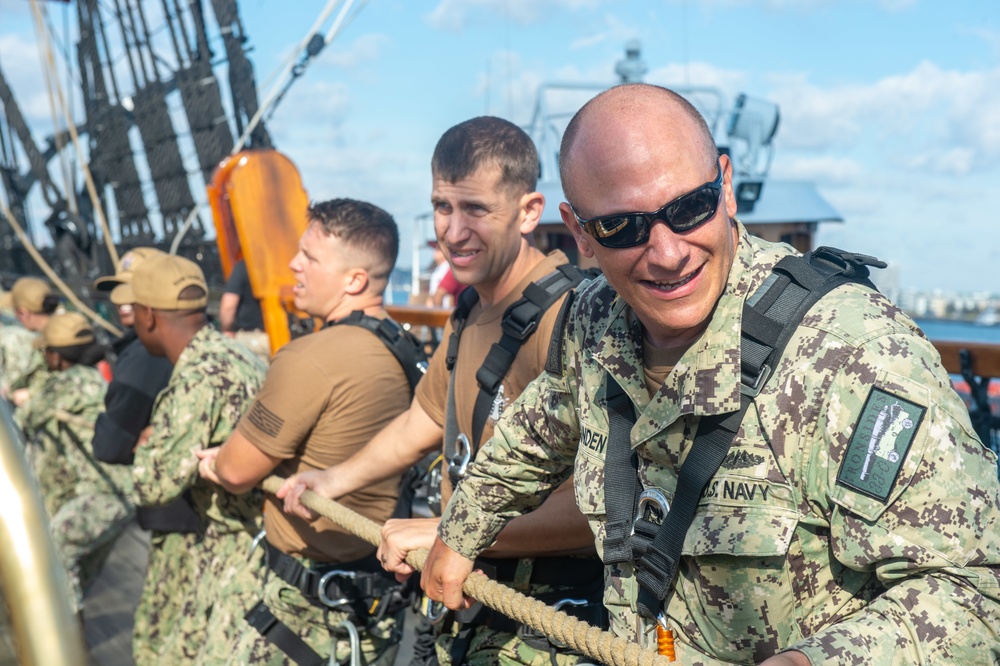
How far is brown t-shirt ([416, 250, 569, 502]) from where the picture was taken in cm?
244

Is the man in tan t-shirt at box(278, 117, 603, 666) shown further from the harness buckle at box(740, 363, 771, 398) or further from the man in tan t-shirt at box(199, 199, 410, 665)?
the harness buckle at box(740, 363, 771, 398)

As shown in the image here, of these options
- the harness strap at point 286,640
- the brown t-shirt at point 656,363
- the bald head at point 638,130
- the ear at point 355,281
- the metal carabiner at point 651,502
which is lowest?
the harness strap at point 286,640

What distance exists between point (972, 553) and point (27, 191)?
17.4 meters

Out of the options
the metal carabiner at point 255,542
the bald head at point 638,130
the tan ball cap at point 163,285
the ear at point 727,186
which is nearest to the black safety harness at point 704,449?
the ear at point 727,186

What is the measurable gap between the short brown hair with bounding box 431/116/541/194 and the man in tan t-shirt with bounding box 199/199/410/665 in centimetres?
71

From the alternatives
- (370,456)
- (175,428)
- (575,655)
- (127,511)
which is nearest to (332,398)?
(370,456)

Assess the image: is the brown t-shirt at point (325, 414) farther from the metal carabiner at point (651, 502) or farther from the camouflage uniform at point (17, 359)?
the camouflage uniform at point (17, 359)

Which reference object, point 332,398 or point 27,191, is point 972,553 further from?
point 27,191

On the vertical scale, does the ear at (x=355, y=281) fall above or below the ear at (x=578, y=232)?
below

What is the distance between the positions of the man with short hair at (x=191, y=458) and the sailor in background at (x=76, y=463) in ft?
3.70

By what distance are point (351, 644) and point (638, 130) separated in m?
2.09

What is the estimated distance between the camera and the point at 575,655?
2.41 m

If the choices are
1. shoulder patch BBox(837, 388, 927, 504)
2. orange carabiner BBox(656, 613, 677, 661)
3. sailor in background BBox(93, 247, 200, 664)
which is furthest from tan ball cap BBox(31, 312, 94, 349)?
shoulder patch BBox(837, 388, 927, 504)

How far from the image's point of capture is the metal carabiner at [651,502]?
1.64m
